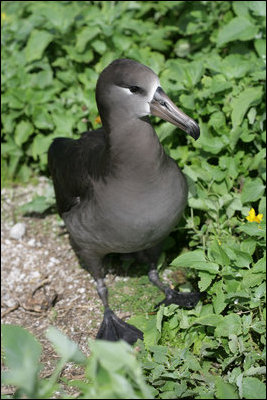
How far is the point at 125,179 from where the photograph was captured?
3223mm

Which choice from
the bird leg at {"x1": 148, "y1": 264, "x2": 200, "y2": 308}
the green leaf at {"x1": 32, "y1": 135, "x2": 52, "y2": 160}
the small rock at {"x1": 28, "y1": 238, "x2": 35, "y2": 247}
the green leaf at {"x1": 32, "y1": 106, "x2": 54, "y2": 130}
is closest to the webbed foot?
the bird leg at {"x1": 148, "y1": 264, "x2": 200, "y2": 308}

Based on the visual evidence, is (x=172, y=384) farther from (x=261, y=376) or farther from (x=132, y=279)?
(x=132, y=279)

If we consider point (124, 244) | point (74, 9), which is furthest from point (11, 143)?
point (124, 244)

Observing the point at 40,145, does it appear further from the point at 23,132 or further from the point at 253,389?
the point at 253,389

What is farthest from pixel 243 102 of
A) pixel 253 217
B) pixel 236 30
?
pixel 253 217

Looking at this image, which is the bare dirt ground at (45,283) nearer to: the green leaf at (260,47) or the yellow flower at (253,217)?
the yellow flower at (253,217)

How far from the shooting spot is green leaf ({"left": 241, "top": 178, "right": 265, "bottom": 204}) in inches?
144

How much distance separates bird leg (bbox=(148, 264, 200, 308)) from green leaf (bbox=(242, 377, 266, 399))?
102 centimetres

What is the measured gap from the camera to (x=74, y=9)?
5.09 metres

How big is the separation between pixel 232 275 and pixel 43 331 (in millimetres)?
1397

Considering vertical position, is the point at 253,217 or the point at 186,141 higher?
the point at 253,217

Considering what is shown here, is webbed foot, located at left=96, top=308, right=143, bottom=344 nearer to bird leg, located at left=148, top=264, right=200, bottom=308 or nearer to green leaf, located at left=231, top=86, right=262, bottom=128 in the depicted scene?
bird leg, located at left=148, top=264, right=200, bottom=308

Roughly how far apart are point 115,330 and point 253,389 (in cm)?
140

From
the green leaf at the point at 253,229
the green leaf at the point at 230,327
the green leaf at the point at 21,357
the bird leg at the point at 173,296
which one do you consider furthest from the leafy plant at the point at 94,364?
the bird leg at the point at 173,296
